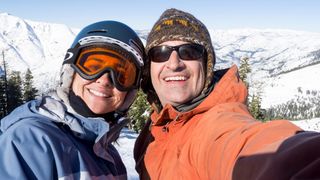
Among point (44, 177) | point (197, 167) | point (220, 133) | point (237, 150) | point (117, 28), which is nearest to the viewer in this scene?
point (237, 150)

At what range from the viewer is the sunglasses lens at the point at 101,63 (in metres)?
3.40

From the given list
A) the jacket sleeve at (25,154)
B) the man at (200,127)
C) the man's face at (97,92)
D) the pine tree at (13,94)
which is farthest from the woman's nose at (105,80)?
the pine tree at (13,94)

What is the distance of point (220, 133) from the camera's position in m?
2.44

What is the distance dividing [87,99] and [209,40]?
144 centimetres

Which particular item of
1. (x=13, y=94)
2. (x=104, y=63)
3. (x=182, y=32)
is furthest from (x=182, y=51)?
(x=13, y=94)

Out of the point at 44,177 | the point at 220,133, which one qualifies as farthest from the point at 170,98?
the point at 44,177

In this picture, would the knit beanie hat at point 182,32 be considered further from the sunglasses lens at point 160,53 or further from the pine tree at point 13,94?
the pine tree at point 13,94

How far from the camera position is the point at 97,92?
11.2 ft

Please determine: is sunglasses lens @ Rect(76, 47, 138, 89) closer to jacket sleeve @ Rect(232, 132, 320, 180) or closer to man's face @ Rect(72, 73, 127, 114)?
man's face @ Rect(72, 73, 127, 114)

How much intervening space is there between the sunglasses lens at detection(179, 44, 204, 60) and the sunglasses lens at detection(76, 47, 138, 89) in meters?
0.59

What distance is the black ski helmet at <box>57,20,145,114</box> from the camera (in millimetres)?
3381

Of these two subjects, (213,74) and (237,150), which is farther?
(213,74)

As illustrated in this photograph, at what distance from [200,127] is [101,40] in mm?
1227

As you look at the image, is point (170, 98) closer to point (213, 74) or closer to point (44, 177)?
point (213, 74)
